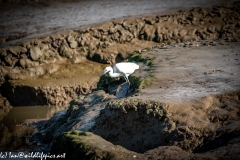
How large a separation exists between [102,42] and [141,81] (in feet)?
20.4

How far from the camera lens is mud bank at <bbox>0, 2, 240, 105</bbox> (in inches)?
579

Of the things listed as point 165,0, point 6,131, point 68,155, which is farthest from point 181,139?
point 165,0

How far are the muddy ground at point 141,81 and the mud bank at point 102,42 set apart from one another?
0.10 feet

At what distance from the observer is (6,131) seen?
1177 cm

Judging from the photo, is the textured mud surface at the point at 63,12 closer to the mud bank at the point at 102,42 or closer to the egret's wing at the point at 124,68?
the mud bank at the point at 102,42

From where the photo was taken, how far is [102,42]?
15.7 m

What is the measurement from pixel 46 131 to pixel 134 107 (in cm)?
375

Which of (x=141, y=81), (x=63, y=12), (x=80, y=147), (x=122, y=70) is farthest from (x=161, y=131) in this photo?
(x=63, y=12)

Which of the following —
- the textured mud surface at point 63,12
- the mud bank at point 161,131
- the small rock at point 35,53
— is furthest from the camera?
the textured mud surface at point 63,12

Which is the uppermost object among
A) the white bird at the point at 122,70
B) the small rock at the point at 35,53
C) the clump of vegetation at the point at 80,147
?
the white bird at the point at 122,70

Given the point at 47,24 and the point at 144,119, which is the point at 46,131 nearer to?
the point at 144,119

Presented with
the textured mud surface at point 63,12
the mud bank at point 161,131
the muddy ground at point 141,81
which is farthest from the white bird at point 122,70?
the textured mud surface at point 63,12

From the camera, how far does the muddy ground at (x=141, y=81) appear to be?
7.26m

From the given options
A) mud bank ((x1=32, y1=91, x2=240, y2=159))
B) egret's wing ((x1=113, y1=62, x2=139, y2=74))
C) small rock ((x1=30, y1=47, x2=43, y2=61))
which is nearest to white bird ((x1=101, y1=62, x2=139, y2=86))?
egret's wing ((x1=113, y1=62, x2=139, y2=74))
